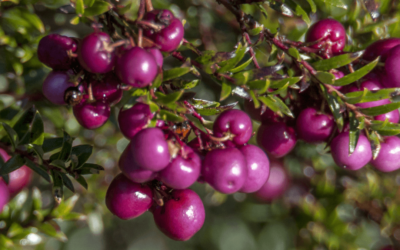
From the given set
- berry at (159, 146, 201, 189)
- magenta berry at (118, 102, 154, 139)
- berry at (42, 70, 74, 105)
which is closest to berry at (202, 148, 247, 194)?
berry at (159, 146, 201, 189)

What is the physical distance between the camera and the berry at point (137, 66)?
512 millimetres

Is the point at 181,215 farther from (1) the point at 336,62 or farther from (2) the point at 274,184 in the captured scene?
(2) the point at 274,184

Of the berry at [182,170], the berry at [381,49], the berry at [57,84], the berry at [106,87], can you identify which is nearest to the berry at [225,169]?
the berry at [182,170]

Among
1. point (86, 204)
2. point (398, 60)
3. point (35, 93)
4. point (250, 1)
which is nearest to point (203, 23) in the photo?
point (250, 1)

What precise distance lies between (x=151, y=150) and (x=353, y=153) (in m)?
0.48

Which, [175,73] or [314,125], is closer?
[175,73]

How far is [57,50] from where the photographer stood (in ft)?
2.13

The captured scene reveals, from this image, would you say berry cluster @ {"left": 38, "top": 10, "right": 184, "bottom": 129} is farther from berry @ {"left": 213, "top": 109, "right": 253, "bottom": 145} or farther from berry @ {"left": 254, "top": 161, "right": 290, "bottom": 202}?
berry @ {"left": 254, "top": 161, "right": 290, "bottom": 202}

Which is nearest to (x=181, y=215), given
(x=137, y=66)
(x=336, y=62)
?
(x=137, y=66)

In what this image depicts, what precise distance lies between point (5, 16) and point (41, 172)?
59 cm

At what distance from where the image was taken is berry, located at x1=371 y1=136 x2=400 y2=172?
74 cm

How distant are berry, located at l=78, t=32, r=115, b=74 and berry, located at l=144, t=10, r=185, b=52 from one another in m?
0.09

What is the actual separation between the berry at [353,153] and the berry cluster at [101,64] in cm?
45

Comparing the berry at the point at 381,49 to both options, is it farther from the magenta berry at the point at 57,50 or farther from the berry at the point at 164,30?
the magenta berry at the point at 57,50
